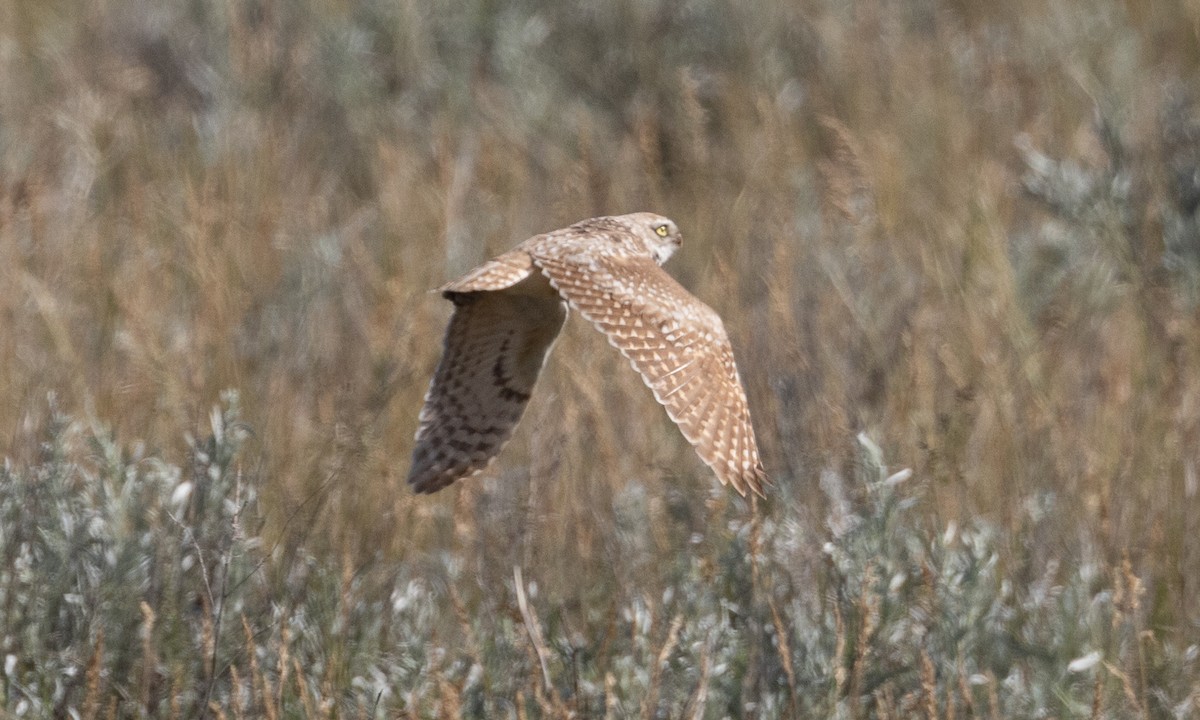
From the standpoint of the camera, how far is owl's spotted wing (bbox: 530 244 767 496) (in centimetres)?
350

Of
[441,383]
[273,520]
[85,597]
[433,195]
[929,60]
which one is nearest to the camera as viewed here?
[85,597]

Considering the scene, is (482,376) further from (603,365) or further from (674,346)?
(603,365)

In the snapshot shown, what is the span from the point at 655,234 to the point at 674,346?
913mm

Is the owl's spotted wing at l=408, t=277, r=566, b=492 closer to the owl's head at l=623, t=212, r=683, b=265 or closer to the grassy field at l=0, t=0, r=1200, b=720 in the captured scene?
the grassy field at l=0, t=0, r=1200, b=720

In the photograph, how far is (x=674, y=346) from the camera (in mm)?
3666

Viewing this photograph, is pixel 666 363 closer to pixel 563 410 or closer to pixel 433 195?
pixel 563 410

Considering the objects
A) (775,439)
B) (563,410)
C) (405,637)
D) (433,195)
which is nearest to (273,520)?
(405,637)

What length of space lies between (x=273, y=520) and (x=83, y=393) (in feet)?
3.04

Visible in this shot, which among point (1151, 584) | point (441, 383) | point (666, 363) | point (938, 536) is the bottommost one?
point (1151, 584)

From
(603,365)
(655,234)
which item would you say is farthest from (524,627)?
(603,365)

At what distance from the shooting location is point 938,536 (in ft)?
13.2

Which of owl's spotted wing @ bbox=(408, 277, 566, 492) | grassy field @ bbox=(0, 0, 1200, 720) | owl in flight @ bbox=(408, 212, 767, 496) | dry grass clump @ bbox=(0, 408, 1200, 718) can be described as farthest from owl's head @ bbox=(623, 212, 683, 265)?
dry grass clump @ bbox=(0, 408, 1200, 718)

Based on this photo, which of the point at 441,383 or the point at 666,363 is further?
the point at 441,383

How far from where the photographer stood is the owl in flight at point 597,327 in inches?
140
